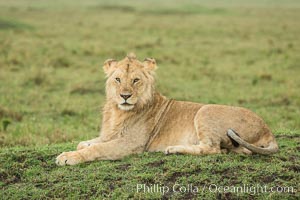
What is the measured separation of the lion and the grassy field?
174 millimetres

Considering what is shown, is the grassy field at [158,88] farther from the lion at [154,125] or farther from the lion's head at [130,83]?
the lion's head at [130,83]

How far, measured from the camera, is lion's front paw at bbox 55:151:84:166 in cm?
540

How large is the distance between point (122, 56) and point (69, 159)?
39.6ft

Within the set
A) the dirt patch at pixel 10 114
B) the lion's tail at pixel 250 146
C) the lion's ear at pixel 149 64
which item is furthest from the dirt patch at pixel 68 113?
the lion's tail at pixel 250 146

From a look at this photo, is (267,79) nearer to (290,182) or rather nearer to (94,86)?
(94,86)

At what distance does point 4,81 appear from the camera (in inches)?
508

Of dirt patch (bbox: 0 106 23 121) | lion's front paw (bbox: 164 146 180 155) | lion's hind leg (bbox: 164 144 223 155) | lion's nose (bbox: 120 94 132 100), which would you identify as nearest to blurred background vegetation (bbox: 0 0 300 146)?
dirt patch (bbox: 0 106 23 121)

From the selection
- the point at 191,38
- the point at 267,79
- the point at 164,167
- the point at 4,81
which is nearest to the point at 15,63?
the point at 4,81

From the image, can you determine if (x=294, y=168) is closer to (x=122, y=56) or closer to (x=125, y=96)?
(x=125, y=96)

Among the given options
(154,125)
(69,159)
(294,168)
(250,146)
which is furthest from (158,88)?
(294,168)

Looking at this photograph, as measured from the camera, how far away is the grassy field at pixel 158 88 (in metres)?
4.86

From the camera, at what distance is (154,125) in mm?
5855

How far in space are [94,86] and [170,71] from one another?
3146 mm

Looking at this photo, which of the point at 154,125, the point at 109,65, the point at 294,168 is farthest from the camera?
the point at 109,65
